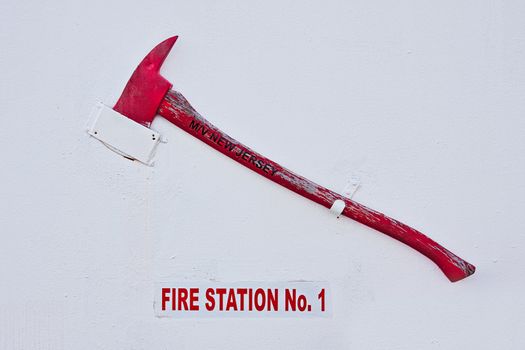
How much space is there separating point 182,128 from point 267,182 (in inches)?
11.5

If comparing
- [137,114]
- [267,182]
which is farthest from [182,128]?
[267,182]

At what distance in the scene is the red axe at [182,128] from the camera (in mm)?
1438

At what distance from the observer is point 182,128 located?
1.47m

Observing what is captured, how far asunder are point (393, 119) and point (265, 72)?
1.29ft

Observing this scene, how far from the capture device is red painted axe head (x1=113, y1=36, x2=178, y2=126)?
1.45 m

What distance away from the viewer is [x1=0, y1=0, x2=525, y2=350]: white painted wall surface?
144 centimetres

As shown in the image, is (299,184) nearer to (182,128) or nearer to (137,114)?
(182,128)

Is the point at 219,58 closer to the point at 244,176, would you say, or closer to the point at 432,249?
the point at 244,176

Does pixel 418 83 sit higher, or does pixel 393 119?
pixel 418 83

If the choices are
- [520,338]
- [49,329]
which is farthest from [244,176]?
[520,338]

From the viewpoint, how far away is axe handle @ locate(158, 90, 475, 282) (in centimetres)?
142

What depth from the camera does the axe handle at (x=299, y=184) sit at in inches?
56.1

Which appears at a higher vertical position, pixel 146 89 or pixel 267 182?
pixel 146 89

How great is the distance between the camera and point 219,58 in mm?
1469
